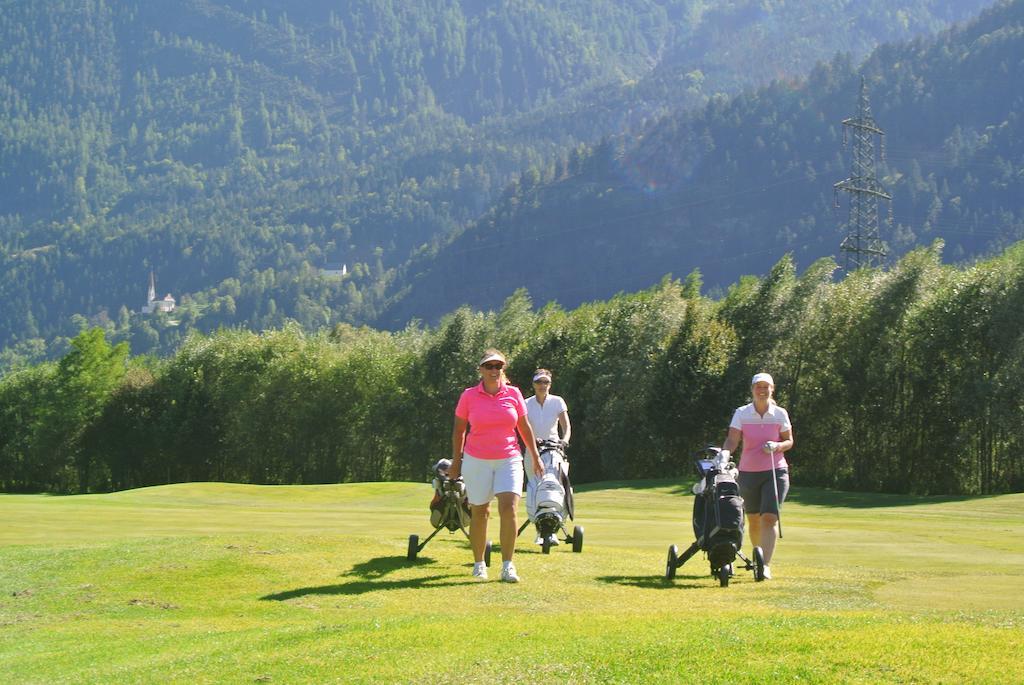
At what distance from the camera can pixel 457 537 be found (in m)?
20.2

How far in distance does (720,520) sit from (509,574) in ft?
8.81

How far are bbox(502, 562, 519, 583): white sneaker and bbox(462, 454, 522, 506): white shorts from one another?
2.79 feet

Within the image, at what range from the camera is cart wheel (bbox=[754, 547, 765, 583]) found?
14.9m

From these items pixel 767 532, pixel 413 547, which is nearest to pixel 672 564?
pixel 767 532

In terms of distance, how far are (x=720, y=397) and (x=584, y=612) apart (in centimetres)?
5195

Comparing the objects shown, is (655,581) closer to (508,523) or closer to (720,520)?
(720,520)

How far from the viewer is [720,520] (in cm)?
1447

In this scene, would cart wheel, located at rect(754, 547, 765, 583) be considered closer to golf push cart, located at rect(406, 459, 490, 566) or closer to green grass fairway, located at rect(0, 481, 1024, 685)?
green grass fairway, located at rect(0, 481, 1024, 685)

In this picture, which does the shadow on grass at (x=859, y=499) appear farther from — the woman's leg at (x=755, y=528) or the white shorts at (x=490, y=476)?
the white shorts at (x=490, y=476)

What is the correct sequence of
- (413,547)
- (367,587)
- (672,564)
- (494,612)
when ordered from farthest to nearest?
(413,547) < (672,564) < (367,587) < (494,612)

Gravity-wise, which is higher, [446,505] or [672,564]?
[446,505]

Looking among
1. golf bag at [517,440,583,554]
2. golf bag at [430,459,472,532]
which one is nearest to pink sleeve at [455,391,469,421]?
golf bag at [517,440,583,554]

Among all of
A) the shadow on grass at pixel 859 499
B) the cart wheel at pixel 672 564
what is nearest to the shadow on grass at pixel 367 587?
the cart wheel at pixel 672 564

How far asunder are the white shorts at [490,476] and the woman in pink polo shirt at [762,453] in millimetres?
3082
